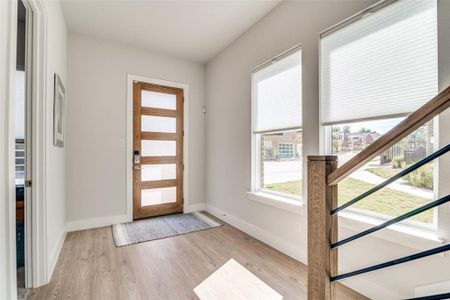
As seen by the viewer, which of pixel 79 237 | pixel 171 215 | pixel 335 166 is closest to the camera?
pixel 335 166

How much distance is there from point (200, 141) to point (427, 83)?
3515 mm

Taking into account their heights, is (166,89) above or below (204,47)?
below

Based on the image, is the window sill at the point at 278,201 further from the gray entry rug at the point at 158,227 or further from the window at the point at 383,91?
the gray entry rug at the point at 158,227

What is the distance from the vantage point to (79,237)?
9.97 feet

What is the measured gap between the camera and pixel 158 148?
404cm

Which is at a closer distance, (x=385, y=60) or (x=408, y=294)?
(x=408, y=294)

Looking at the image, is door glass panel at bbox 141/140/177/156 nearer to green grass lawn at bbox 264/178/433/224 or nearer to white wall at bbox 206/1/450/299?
white wall at bbox 206/1/450/299

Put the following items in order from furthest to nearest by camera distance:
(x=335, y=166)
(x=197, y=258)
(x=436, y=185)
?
(x=197, y=258)
(x=436, y=185)
(x=335, y=166)

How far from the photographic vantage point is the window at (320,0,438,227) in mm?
1553

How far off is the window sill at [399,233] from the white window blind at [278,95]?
1092mm

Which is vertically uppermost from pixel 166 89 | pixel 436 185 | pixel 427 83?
pixel 166 89

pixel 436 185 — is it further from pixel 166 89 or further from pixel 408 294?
pixel 166 89

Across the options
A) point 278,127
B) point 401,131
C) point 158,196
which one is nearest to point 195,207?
point 158,196

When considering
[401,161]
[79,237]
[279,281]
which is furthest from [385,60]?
[79,237]
